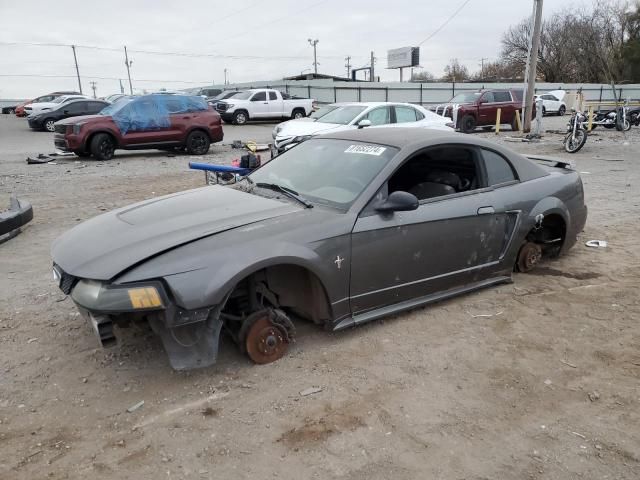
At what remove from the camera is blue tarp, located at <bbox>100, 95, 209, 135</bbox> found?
13758mm

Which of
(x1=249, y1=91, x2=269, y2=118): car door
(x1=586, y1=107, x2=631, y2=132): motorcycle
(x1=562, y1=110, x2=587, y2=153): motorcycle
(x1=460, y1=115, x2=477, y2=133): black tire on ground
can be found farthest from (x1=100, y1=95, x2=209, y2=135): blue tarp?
(x1=586, y1=107, x2=631, y2=132): motorcycle

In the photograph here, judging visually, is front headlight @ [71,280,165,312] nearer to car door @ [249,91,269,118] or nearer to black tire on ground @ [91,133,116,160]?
black tire on ground @ [91,133,116,160]

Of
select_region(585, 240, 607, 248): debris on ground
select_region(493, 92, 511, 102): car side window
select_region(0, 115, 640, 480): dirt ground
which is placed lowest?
select_region(585, 240, 607, 248): debris on ground

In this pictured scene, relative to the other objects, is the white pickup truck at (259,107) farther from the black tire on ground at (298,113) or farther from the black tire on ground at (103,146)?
the black tire on ground at (103,146)

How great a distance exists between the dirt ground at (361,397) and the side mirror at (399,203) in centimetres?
92

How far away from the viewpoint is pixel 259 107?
26.1 meters

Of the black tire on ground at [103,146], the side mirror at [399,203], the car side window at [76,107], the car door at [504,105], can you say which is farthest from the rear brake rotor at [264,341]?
the car side window at [76,107]

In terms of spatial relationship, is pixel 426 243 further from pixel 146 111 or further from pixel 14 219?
pixel 146 111

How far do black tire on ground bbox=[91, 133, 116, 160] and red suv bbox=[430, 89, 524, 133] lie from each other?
1330cm

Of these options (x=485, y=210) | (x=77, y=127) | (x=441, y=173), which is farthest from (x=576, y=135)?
(x=77, y=127)

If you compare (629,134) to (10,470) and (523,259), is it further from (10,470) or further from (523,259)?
(10,470)

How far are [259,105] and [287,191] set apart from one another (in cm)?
2336

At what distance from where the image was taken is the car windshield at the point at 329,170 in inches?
144

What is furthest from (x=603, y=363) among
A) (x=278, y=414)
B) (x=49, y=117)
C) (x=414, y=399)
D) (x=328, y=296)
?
(x=49, y=117)
